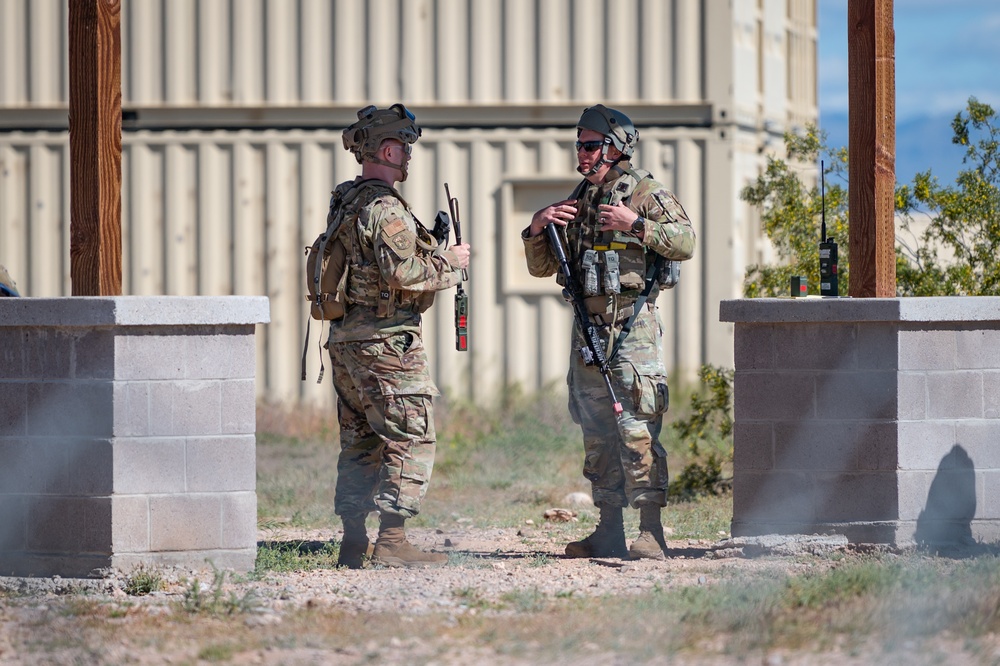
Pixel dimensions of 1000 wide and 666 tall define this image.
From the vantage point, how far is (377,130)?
226 inches

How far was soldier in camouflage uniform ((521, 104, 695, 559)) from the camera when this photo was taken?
228 inches

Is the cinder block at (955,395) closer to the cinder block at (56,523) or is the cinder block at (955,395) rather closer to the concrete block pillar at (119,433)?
the concrete block pillar at (119,433)

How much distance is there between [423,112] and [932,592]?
7168mm

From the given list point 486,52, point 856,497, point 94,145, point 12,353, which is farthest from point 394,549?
point 486,52

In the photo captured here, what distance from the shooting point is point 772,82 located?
11.5 m

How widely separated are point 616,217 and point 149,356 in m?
1.99

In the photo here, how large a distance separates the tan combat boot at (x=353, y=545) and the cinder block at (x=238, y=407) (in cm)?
67

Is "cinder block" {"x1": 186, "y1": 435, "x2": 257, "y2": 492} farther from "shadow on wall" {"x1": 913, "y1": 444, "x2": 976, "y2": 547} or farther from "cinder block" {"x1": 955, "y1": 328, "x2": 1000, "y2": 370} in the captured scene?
"cinder block" {"x1": 955, "y1": 328, "x2": 1000, "y2": 370}

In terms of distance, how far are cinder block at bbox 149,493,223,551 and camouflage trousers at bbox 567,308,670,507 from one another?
62.3 inches

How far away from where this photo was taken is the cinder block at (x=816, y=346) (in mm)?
5777

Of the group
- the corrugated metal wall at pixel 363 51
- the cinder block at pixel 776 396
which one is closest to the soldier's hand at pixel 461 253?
the cinder block at pixel 776 396

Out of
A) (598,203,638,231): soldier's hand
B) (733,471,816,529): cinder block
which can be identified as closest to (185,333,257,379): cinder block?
(598,203,638,231): soldier's hand

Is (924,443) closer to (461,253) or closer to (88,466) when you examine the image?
(461,253)

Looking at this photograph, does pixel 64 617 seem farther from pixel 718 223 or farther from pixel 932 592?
pixel 718 223
